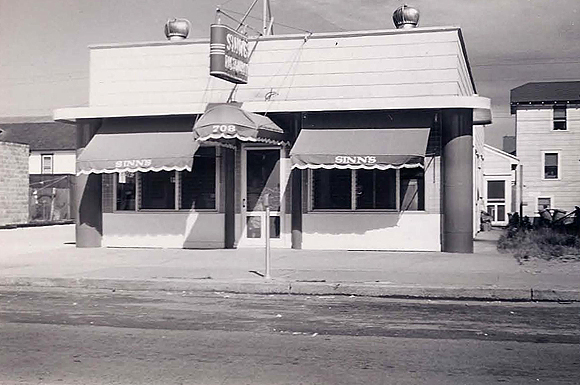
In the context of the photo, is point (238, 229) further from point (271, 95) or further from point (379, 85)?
point (379, 85)

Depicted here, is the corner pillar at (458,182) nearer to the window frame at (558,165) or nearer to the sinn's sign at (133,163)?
the sinn's sign at (133,163)

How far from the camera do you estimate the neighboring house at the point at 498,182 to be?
115ft

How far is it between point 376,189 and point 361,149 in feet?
5.33

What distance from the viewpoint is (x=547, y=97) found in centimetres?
3741

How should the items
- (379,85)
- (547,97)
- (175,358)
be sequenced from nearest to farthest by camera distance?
(175,358) → (379,85) → (547,97)

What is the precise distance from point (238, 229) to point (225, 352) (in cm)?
1112

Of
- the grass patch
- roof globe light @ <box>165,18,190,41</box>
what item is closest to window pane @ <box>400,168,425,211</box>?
the grass patch

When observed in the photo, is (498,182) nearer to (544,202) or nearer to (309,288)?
(544,202)

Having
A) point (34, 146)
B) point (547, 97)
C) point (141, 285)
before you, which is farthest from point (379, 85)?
point (34, 146)

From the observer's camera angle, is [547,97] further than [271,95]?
Yes

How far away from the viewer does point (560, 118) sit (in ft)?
Result: 121

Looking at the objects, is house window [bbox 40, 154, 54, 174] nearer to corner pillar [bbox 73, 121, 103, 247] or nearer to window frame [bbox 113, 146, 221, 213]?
corner pillar [bbox 73, 121, 103, 247]

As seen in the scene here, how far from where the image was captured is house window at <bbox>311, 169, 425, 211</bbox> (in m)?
17.1

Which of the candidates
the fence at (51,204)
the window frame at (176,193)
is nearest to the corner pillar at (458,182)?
the window frame at (176,193)
